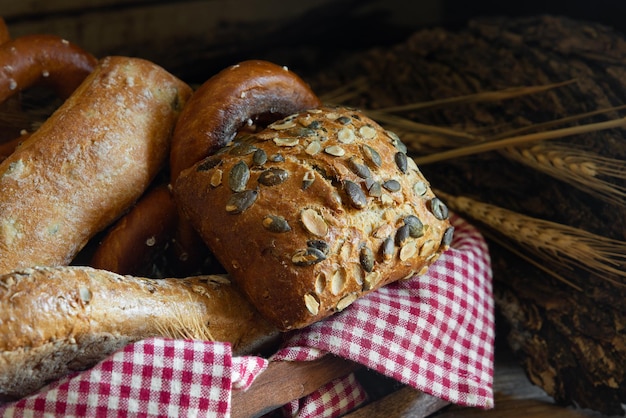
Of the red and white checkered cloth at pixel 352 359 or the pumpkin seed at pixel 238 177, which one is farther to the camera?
the pumpkin seed at pixel 238 177

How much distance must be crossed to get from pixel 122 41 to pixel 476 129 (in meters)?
1.06

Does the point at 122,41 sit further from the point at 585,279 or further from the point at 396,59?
the point at 585,279

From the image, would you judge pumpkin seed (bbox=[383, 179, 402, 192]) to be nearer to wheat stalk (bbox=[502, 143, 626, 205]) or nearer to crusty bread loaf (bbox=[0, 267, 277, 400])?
crusty bread loaf (bbox=[0, 267, 277, 400])

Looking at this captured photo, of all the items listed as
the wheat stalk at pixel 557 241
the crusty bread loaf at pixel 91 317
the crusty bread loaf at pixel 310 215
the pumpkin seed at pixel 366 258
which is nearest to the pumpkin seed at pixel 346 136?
the crusty bread loaf at pixel 310 215

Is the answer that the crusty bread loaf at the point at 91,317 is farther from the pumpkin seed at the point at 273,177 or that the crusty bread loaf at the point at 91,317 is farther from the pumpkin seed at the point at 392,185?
the pumpkin seed at the point at 392,185

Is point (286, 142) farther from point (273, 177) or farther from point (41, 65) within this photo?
point (41, 65)

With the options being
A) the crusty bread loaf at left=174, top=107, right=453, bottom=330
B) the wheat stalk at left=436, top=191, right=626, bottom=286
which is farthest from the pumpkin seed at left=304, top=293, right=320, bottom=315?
the wheat stalk at left=436, top=191, right=626, bottom=286

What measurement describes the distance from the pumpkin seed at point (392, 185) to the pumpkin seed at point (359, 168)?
0.03 m

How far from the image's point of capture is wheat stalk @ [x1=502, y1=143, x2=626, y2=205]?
155 cm

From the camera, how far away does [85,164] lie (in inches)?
50.9

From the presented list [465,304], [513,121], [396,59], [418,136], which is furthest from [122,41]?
[465,304]

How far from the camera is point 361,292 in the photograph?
4.08ft

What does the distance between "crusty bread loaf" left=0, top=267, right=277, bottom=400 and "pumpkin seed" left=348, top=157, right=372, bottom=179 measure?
30cm

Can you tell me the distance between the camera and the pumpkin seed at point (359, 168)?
49.4 inches
